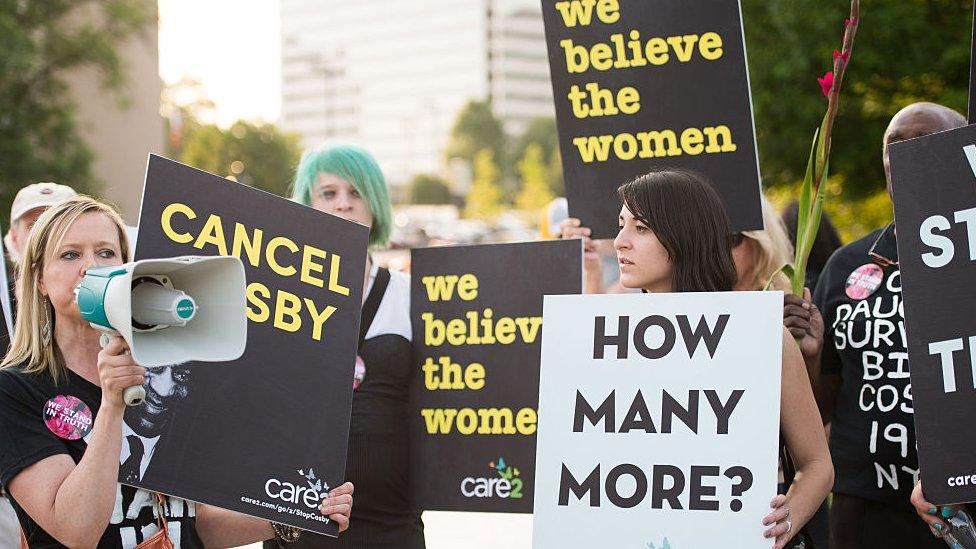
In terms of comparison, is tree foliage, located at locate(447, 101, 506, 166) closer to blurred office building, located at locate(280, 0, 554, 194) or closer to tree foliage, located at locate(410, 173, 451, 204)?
tree foliage, located at locate(410, 173, 451, 204)

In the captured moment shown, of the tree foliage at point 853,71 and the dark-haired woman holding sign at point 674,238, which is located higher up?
the tree foliage at point 853,71

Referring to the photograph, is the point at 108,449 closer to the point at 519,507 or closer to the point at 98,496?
the point at 98,496

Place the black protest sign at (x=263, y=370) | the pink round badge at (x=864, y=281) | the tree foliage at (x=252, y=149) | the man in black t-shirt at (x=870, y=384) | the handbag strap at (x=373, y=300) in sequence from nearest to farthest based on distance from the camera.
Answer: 1. the black protest sign at (x=263, y=370)
2. the man in black t-shirt at (x=870, y=384)
3. the pink round badge at (x=864, y=281)
4. the handbag strap at (x=373, y=300)
5. the tree foliage at (x=252, y=149)

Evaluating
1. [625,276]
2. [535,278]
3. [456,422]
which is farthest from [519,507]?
[625,276]

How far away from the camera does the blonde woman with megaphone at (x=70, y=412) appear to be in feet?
8.45

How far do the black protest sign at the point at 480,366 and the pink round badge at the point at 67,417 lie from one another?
1332 millimetres

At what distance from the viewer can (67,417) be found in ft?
9.05

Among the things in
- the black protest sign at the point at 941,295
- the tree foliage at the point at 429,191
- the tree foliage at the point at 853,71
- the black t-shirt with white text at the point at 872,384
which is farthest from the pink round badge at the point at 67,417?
the tree foliage at the point at 429,191

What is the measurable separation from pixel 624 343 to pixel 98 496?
1.30 metres

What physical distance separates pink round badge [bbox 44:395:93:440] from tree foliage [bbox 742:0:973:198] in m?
9.80

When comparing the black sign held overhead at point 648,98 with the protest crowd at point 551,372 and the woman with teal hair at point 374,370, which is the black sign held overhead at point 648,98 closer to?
the protest crowd at point 551,372

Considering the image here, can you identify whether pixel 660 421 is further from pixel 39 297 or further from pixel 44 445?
pixel 39 297

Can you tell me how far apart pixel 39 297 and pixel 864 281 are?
242 centimetres

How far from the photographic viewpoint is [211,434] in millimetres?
3016
